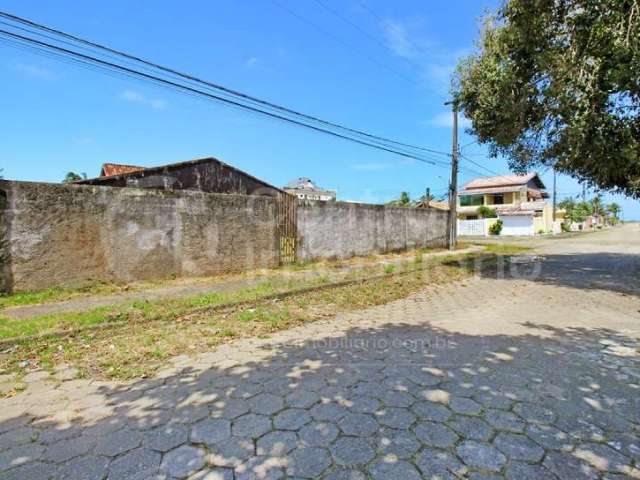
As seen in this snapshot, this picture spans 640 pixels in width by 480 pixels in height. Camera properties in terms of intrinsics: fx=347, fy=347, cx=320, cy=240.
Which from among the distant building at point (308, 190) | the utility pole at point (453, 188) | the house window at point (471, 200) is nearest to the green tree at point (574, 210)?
the house window at point (471, 200)

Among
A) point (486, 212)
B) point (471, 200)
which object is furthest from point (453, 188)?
point (471, 200)

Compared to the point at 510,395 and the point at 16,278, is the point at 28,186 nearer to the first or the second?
the point at 16,278

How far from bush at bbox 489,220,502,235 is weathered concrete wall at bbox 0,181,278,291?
1239 inches

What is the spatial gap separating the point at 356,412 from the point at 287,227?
823 cm

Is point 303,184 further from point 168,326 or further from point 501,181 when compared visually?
point 168,326

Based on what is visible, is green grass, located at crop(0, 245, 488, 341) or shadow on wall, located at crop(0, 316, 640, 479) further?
green grass, located at crop(0, 245, 488, 341)

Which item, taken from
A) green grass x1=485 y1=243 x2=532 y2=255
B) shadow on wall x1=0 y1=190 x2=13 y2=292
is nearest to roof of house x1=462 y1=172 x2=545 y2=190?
green grass x1=485 y1=243 x2=532 y2=255

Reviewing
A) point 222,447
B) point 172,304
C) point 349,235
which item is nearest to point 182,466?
point 222,447

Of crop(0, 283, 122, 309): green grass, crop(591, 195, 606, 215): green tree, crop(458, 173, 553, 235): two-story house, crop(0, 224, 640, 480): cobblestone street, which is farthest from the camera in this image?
crop(591, 195, 606, 215): green tree

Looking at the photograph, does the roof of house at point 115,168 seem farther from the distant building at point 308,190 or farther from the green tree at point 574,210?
the green tree at point 574,210

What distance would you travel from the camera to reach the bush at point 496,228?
34938 millimetres

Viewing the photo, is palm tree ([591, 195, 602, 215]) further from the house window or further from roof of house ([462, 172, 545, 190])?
the house window

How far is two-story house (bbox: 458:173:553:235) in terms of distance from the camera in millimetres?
35625

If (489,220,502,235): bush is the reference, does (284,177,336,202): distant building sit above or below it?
above
